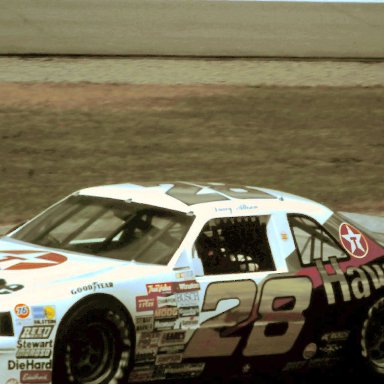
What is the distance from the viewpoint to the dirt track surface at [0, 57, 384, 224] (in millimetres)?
19484

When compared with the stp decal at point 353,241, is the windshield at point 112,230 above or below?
above

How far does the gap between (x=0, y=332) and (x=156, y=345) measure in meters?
1.07

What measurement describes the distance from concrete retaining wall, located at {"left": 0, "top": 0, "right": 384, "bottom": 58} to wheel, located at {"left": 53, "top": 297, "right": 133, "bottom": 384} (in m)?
16.5

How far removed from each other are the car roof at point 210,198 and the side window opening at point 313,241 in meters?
0.08

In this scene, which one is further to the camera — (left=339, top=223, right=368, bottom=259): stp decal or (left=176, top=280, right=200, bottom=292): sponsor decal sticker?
(left=339, top=223, right=368, bottom=259): stp decal

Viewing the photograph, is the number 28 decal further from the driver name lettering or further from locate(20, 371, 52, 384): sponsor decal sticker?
locate(20, 371, 52, 384): sponsor decal sticker

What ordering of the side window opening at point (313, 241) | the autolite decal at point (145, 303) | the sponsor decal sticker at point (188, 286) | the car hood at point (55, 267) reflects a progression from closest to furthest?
the car hood at point (55, 267)
the autolite decal at point (145, 303)
the sponsor decal sticker at point (188, 286)
the side window opening at point (313, 241)

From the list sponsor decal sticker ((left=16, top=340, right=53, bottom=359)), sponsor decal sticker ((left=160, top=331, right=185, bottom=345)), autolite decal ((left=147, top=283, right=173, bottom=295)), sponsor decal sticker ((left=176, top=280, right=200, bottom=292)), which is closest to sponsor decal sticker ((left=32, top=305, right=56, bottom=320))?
sponsor decal sticker ((left=16, top=340, right=53, bottom=359))

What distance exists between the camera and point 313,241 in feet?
29.4

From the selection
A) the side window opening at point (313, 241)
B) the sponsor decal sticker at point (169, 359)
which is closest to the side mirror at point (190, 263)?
the sponsor decal sticker at point (169, 359)

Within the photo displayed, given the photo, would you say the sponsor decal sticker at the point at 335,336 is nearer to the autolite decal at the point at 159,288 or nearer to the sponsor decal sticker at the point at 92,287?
the autolite decal at the point at 159,288

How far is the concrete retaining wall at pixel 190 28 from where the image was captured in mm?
25281

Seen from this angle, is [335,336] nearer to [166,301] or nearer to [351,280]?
[351,280]

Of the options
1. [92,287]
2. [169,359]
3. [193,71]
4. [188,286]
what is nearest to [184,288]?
[188,286]
